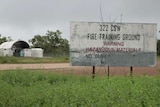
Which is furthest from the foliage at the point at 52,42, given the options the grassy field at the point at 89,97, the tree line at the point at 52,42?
the grassy field at the point at 89,97

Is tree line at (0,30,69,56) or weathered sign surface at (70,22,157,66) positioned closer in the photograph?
weathered sign surface at (70,22,157,66)

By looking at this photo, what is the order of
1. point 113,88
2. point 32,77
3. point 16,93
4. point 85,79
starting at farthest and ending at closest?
point 32,77
point 85,79
point 16,93
point 113,88

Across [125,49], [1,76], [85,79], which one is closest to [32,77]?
[1,76]

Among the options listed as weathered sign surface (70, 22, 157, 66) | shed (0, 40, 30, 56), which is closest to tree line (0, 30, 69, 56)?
shed (0, 40, 30, 56)

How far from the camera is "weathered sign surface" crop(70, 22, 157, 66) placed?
13953mm

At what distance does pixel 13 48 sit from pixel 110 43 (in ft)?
176

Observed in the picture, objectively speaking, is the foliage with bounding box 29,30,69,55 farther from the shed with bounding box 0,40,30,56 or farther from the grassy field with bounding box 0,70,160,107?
the grassy field with bounding box 0,70,160,107

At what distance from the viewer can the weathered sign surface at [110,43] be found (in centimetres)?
1395

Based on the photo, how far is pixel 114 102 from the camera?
652 centimetres

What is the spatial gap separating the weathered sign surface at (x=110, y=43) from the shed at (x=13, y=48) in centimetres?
5285

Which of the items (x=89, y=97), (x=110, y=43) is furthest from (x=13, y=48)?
(x=89, y=97)

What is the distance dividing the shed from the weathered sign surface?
173 feet

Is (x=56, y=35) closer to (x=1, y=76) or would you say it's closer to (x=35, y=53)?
(x=35, y=53)

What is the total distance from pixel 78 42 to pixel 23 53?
52825mm
